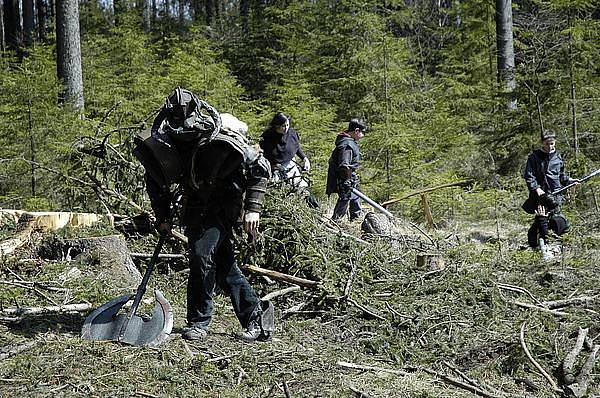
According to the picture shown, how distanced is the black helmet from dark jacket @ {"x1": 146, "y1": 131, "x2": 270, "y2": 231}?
0.18 metres

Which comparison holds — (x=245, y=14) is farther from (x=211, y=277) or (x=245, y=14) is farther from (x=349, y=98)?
(x=211, y=277)

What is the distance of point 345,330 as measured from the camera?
590 cm

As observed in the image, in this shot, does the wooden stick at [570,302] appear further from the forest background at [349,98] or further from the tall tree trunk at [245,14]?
the tall tree trunk at [245,14]

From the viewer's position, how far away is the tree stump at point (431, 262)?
7.06m

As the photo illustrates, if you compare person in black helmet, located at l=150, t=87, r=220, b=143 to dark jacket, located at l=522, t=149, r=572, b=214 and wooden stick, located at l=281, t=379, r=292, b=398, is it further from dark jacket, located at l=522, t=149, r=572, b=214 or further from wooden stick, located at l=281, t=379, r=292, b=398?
dark jacket, located at l=522, t=149, r=572, b=214

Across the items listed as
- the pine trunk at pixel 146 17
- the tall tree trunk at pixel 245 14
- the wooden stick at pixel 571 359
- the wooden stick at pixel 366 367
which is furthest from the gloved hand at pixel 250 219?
the pine trunk at pixel 146 17

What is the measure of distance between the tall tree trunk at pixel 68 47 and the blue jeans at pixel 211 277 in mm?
9971

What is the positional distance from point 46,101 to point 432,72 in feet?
54.3

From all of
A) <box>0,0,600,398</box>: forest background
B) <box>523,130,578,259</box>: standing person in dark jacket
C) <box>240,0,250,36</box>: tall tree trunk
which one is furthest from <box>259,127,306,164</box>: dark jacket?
<box>240,0,250,36</box>: tall tree trunk

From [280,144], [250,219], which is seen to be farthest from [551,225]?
[250,219]

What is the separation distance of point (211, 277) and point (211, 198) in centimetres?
59

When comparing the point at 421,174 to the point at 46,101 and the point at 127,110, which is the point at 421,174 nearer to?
the point at 127,110

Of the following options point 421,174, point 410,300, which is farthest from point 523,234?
point 410,300

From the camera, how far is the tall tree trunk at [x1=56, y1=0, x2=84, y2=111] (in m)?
14.3
